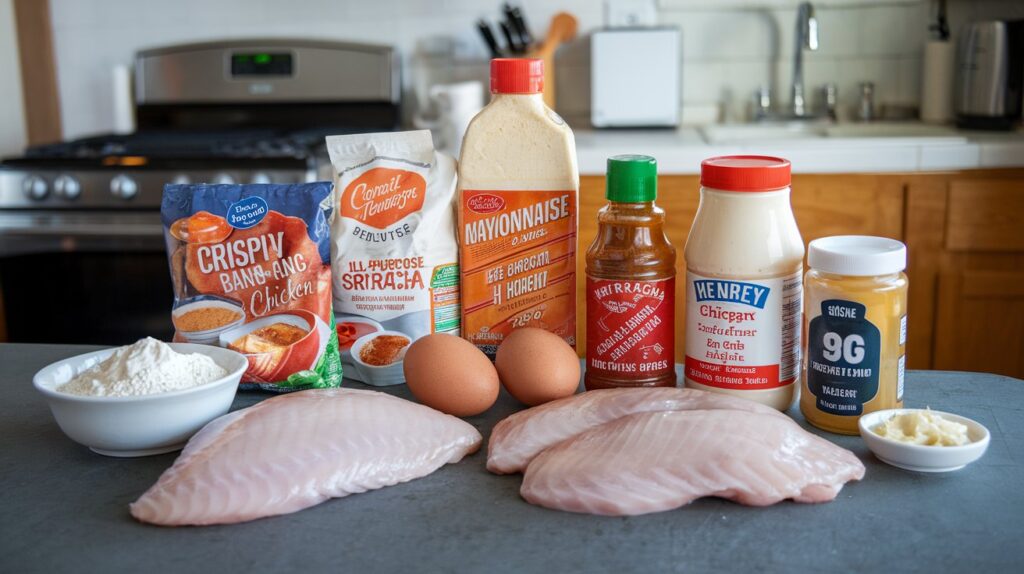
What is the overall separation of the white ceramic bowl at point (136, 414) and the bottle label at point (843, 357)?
22.7 inches

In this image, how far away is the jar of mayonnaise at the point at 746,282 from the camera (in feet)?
3.28

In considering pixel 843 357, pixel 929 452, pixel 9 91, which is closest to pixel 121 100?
pixel 9 91

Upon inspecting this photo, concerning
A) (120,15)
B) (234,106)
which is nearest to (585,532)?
(234,106)

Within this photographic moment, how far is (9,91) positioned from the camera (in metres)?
3.08

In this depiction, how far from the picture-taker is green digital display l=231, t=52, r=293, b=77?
3.02m

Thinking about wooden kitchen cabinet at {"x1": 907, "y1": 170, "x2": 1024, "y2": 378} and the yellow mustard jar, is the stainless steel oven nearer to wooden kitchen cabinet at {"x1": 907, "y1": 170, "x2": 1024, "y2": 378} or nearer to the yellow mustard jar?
wooden kitchen cabinet at {"x1": 907, "y1": 170, "x2": 1024, "y2": 378}

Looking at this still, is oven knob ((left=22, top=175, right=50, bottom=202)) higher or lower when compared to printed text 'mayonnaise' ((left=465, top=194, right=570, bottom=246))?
lower

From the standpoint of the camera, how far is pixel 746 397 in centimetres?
102

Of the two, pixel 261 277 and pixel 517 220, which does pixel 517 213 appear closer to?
pixel 517 220

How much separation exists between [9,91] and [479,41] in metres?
1.46

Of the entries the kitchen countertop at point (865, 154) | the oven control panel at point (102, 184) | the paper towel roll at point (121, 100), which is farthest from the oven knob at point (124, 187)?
the kitchen countertop at point (865, 154)

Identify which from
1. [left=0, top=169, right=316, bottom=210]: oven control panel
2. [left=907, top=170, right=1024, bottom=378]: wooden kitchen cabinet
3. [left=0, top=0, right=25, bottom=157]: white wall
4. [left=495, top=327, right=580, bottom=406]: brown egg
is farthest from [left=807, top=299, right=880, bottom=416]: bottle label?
[left=0, top=0, right=25, bottom=157]: white wall

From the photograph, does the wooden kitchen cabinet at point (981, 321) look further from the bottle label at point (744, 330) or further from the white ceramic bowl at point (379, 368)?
the white ceramic bowl at point (379, 368)

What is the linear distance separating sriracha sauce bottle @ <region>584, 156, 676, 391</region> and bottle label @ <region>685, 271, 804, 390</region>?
3 centimetres
